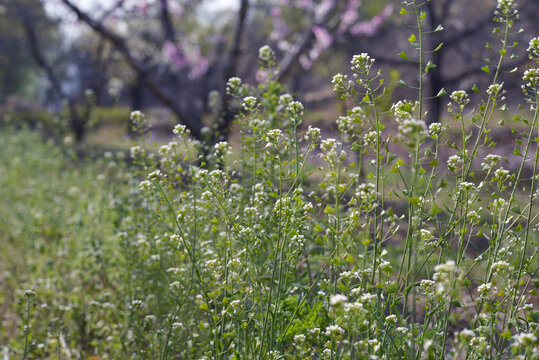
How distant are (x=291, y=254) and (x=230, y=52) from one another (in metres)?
6.58

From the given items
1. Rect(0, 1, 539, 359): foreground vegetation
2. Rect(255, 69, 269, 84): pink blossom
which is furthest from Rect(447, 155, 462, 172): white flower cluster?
Rect(255, 69, 269, 84): pink blossom

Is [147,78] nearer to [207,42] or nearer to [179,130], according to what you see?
[179,130]

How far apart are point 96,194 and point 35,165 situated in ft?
11.4

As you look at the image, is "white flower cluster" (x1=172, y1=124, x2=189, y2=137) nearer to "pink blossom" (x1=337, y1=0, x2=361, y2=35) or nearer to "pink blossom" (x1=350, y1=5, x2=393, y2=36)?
"pink blossom" (x1=337, y1=0, x2=361, y2=35)

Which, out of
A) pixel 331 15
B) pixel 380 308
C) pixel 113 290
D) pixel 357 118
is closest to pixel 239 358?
pixel 380 308

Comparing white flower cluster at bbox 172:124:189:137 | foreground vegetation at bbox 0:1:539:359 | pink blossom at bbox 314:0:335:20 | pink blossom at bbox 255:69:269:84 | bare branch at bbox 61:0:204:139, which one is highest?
pink blossom at bbox 314:0:335:20

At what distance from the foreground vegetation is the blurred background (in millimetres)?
Answer: 317

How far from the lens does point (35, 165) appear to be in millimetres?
8719

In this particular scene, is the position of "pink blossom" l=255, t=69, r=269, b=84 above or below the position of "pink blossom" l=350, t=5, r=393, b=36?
below

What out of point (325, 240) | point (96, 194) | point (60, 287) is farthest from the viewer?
point (96, 194)

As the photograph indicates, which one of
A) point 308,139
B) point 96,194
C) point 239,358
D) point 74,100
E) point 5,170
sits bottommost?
point 239,358

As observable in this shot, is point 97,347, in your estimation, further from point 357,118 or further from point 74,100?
point 74,100

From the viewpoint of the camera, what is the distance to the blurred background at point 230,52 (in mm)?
7926

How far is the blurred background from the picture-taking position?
7.93m
